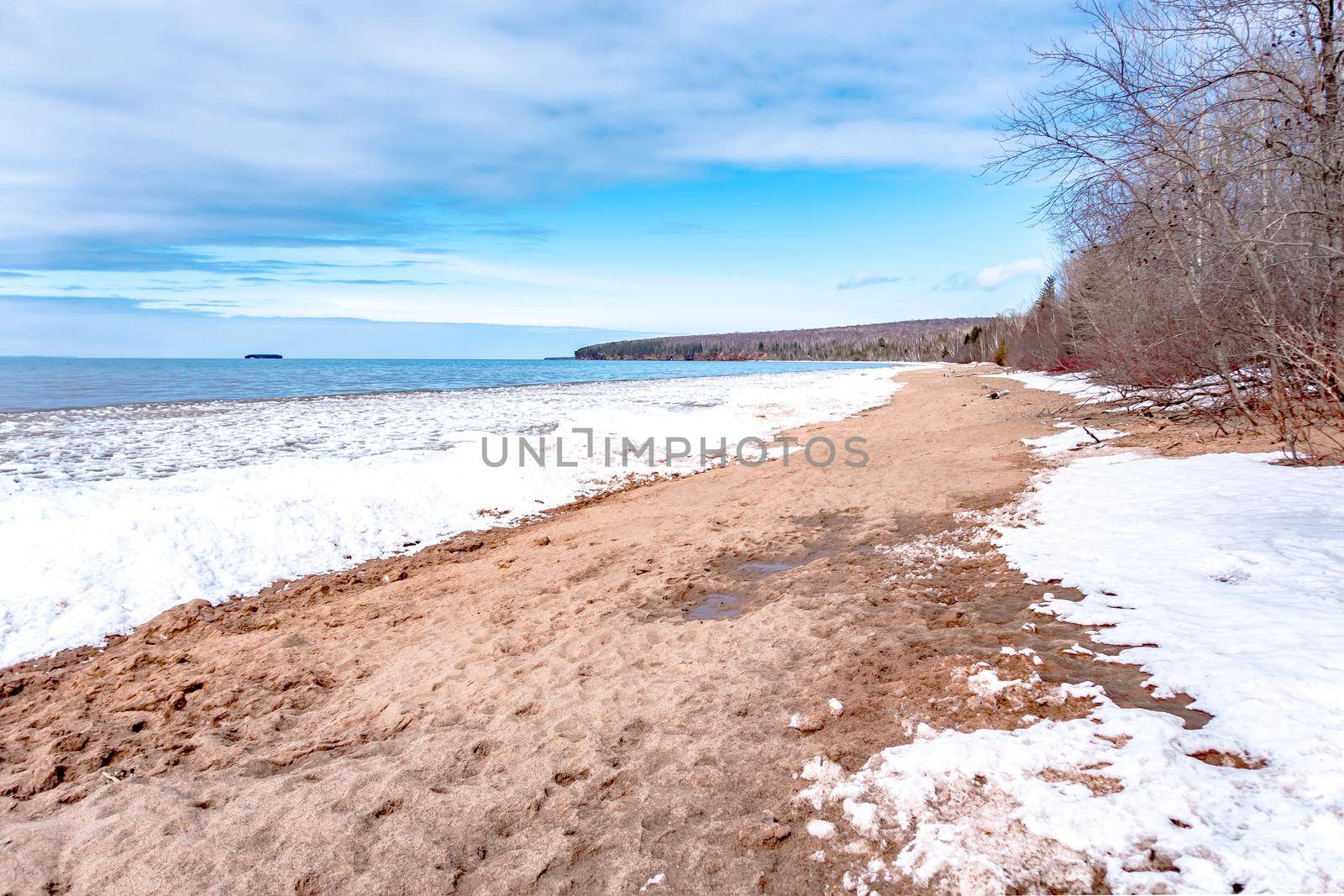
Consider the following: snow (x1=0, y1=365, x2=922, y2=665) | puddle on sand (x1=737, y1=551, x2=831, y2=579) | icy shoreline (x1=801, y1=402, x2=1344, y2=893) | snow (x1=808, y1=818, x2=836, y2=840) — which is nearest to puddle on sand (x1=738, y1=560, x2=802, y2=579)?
puddle on sand (x1=737, y1=551, x2=831, y2=579)

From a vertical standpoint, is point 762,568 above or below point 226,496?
below

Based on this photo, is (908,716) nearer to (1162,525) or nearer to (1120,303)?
(1162,525)

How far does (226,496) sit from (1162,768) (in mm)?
10633

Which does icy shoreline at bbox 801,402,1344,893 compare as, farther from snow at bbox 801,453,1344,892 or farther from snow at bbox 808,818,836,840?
snow at bbox 808,818,836,840

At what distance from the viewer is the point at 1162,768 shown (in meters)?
2.92

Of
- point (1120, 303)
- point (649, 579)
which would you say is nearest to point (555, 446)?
point (649, 579)

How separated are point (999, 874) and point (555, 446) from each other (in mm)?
14908

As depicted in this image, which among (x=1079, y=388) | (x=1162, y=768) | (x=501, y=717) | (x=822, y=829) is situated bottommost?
(x=501, y=717)

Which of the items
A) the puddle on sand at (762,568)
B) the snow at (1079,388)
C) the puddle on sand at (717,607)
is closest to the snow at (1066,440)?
the snow at (1079,388)

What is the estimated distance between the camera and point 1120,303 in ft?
76.6

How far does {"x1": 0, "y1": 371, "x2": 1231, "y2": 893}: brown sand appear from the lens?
3.12 m

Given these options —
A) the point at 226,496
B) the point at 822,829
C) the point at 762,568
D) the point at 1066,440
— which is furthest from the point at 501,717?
the point at 1066,440

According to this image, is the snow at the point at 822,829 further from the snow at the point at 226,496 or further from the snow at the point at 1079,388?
the snow at the point at 1079,388

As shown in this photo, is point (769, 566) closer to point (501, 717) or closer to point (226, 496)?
point (501, 717)
